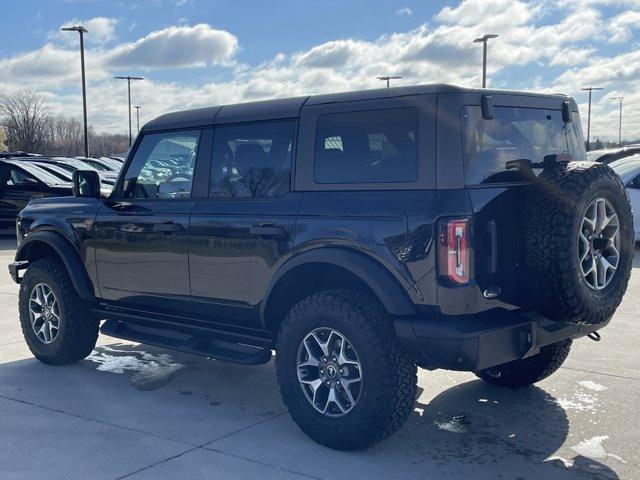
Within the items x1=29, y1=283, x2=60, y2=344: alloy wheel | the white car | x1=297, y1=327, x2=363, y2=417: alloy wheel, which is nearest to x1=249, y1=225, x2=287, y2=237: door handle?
x1=297, y1=327, x2=363, y2=417: alloy wheel

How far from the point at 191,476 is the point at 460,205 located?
6.09 feet

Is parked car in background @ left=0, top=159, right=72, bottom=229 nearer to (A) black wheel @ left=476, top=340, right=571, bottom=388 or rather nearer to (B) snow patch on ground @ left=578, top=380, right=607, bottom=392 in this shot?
(A) black wheel @ left=476, top=340, right=571, bottom=388

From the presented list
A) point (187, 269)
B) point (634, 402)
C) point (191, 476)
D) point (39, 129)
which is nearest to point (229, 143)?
point (187, 269)

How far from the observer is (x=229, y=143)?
15.4 ft

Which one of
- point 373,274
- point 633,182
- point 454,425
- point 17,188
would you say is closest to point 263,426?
point 454,425

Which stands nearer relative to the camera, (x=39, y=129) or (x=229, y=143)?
(x=229, y=143)

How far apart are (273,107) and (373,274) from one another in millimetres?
1356

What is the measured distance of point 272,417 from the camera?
4527 millimetres

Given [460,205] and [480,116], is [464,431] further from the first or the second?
[480,116]

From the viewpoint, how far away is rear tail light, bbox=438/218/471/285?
3520 millimetres

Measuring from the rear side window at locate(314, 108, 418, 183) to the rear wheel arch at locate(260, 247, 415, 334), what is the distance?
44cm

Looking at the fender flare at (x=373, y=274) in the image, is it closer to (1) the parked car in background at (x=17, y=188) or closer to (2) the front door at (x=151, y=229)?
(2) the front door at (x=151, y=229)

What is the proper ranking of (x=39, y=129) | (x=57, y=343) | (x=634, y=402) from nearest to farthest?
1. (x=634, y=402)
2. (x=57, y=343)
3. (x=39, y=129)

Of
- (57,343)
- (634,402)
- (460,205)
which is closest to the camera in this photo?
(460,205)
